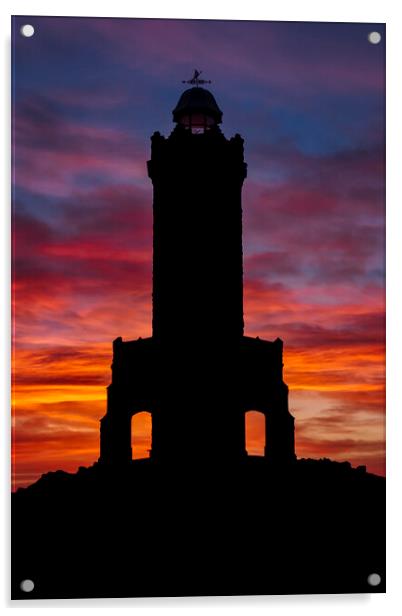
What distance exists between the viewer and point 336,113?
8.77m

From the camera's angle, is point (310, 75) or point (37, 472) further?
point (310, 75)

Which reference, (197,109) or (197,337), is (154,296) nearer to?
(197,337)

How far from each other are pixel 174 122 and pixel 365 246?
2.20 metres

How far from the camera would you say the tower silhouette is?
29.0 feet

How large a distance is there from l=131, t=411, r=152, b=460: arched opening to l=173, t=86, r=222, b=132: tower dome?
297 cm

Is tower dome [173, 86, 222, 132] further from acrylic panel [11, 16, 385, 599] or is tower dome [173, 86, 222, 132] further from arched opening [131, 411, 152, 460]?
arched opening [131, 411, 152, 460]

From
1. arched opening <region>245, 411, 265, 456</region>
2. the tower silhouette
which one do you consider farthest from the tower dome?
arched opening <region>245, 411, 265, 456</region>

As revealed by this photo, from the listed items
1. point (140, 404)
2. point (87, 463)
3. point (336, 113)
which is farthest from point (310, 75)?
point (87, 463)

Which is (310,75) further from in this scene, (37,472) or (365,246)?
(37,472)

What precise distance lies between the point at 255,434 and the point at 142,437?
113 centimetres
